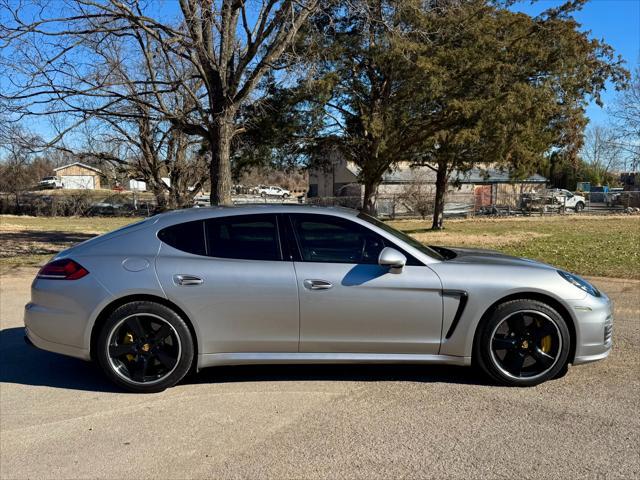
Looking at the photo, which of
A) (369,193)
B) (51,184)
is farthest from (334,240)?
(51,184)

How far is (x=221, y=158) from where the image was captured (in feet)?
39.5

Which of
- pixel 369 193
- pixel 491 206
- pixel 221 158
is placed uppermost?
pixel 221 158

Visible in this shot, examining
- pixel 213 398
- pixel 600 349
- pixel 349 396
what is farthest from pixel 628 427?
pixel 213 398

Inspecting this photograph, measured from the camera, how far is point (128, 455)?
11.0 ft

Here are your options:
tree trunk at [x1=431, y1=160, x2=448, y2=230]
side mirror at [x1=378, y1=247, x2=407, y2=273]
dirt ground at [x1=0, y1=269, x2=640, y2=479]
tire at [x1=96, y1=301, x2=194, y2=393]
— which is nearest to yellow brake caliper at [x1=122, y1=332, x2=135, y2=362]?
tire at [x1=96, y1=301, x2=194, y2=393]

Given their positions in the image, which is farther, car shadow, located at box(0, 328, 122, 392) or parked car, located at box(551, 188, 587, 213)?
parked car, located at box(551, 188, 587, 213)

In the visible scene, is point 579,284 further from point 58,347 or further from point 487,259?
point 58,347

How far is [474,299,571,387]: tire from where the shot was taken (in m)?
4.27

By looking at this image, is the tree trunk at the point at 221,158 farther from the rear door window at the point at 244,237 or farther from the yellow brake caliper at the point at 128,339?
the yellow brake caliper at the point at 128,339

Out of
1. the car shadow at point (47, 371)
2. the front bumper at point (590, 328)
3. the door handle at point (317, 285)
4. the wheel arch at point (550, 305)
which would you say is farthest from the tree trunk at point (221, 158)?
the front bumper at point (590, 328)

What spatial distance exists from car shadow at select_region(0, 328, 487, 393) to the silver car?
12.2 inches

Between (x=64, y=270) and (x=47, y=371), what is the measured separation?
1154 mm

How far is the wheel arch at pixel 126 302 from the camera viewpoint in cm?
428

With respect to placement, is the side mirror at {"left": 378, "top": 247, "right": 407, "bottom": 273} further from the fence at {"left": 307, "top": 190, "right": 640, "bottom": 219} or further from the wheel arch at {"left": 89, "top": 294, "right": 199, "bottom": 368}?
the fence at {"left": 307, "top": 190, "right": 640, "bottom": 219}
